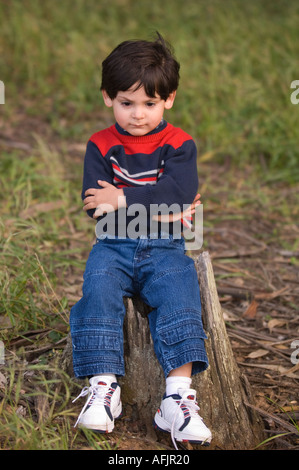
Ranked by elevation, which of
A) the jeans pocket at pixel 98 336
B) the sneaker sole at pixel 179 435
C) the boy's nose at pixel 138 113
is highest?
the boy's nose at pixel 138 113

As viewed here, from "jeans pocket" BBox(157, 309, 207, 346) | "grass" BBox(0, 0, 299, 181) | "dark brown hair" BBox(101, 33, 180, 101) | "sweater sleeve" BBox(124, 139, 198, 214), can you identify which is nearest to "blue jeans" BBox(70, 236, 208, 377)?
"jeans pocket" BBox(157, 309, 207, 346)

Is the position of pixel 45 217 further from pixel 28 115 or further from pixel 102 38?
pixel 102 38

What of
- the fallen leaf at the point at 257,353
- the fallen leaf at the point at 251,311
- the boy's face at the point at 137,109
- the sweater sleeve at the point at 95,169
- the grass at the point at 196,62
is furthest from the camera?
the grass at the point at 196,62

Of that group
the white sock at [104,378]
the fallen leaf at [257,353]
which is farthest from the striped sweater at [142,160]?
the fallen leaf at [257,353]

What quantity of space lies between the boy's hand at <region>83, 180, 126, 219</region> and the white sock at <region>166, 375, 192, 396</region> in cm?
77

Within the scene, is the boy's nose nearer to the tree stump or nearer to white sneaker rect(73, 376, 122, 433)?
the tree stump

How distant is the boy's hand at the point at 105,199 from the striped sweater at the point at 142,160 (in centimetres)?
3

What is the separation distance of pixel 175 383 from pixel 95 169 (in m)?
1.00

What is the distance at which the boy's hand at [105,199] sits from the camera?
2.54 m

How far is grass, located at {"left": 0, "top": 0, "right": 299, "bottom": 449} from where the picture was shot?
11.4 ft

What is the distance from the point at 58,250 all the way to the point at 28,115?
2.88 metres

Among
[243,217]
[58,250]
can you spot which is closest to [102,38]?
[243,217]

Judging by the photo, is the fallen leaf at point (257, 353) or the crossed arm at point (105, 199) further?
the fallen leaf at point (257, 353)

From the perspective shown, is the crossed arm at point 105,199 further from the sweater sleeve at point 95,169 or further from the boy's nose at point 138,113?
the boy's nose at point 138,113
